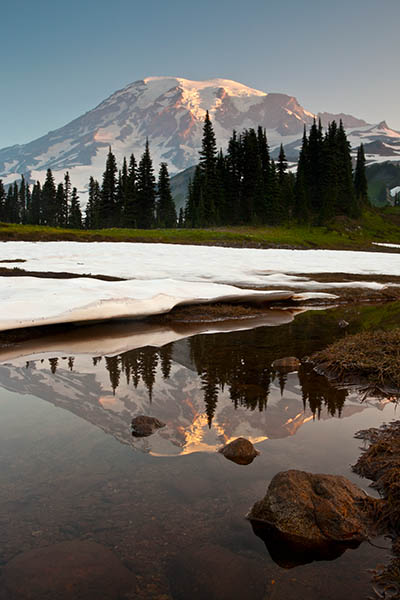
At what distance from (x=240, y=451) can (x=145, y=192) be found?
93721 mm

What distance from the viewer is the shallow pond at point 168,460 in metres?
3.73

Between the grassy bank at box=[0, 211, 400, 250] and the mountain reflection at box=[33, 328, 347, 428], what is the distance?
42913 millimetres

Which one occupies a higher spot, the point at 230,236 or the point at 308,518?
the point at 230,236

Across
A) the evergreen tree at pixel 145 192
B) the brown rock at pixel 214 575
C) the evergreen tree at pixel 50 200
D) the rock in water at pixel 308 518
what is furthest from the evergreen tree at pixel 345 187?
the brown rock at pixel 214 575

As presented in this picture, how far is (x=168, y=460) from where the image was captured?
5.64 m

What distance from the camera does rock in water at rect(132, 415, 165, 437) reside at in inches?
252

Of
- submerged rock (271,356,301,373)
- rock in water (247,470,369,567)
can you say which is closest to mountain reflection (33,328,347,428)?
submerged rock (271,356,301,373)

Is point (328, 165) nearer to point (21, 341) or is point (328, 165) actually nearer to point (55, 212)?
point (55, 212)

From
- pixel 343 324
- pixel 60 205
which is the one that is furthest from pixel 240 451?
pixel 60 205

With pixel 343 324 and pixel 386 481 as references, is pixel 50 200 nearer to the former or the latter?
pixel 343 324

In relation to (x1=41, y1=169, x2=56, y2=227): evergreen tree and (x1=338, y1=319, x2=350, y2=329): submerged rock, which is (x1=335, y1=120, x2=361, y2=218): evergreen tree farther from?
(x1=338, y1=319, x2=350, y2=329): submerged rock

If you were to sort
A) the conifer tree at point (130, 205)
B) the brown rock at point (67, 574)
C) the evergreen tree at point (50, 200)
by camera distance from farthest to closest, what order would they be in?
1. the evergreen tree at point (50, 200)
2. the conifer tree at point (130, 205)
3. the brown rock at point (67, 574)

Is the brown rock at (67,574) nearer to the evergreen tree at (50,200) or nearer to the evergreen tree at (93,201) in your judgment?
the evergreen tree at (93,201)

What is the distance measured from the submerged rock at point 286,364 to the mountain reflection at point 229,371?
0.14m
